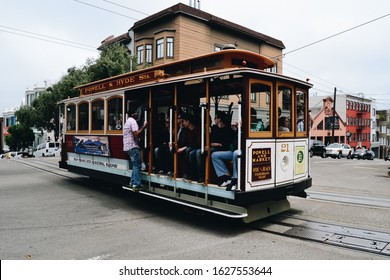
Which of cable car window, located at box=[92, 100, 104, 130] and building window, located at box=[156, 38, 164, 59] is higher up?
building window, located at box=[156, 38, 164, 59]

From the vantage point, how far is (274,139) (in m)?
6.13

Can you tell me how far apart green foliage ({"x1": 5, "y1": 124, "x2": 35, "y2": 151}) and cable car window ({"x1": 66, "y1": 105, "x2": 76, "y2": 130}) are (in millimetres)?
40166

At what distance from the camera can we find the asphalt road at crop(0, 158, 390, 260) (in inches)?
186

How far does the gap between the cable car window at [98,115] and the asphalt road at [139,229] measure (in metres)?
1.97

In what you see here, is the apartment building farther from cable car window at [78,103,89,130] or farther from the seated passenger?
the seated passenger

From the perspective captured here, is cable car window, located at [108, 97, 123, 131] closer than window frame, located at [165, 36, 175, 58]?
Yes

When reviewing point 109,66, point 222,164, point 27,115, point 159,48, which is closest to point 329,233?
point 222,164

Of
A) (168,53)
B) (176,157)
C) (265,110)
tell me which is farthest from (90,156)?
(168,53)

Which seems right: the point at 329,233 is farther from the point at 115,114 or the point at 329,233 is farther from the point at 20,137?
the point at 20,137

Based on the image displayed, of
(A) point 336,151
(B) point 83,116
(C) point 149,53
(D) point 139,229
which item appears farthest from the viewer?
(A) point 336,151

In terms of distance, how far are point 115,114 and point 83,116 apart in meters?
2.16

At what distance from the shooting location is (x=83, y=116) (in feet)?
33.8

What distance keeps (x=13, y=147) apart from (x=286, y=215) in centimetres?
5199

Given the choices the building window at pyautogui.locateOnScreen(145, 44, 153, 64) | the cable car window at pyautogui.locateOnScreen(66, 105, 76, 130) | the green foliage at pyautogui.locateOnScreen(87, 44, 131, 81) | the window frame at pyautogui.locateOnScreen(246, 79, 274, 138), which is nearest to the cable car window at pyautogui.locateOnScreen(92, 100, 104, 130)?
the cable car window at pyautogui.locateOnScreen(66, 105, 76, 130)
